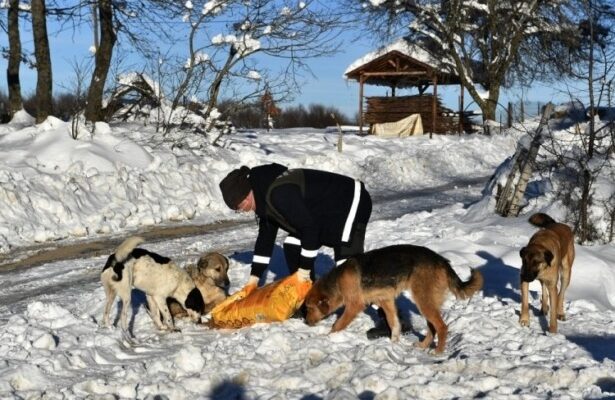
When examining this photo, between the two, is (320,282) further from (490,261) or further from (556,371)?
(490,261)

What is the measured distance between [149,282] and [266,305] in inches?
44.1

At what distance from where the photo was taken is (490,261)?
9703 mm

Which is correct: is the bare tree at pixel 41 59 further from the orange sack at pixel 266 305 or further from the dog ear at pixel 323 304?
the dog ear at pixel 323 304

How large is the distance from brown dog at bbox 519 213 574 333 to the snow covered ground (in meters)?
0.16

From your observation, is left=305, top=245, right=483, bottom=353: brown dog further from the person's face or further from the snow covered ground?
the person's face

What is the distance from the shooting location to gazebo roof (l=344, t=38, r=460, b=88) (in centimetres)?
3656

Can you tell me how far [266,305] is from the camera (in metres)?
6.82

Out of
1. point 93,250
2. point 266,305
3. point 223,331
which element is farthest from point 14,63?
point 266,305

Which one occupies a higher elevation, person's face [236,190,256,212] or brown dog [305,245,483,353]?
person's face [236,190,256,212]

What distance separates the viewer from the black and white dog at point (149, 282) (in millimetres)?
6758

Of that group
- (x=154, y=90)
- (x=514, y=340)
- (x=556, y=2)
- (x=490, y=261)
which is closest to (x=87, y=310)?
(x=514, y=340)

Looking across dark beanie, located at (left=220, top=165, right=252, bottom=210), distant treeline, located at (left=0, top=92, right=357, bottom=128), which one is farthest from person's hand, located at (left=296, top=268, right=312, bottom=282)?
distant treeline, located at (left=0, top=92, right=357, bottom=128)

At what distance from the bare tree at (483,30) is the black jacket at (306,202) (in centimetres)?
3064

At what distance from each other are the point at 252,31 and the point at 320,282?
1581 centimetres
